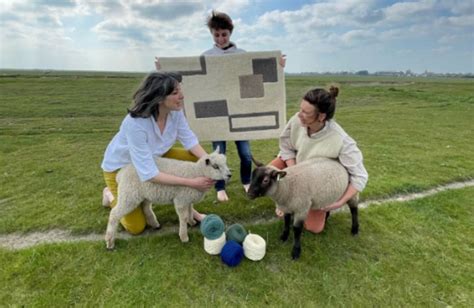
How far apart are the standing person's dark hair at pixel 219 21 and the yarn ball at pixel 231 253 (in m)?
4.21

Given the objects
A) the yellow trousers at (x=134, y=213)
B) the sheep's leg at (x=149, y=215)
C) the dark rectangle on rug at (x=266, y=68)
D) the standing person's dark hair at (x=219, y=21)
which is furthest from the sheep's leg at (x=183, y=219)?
the standing person's dark hair at (x=219, y=21)

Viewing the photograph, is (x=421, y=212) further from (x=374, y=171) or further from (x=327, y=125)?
(x=327, y=125)

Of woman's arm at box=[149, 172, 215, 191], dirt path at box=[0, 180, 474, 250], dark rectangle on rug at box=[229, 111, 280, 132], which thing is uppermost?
dark rectangle on rug at box=[229, 111, 280, 132]

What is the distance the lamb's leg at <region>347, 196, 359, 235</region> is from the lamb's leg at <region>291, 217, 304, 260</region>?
1.19 m

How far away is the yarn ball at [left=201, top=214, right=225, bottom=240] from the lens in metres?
4.73

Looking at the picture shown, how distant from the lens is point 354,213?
5516mm

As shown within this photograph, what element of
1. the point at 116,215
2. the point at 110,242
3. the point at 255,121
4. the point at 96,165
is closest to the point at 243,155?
the point at 255,121

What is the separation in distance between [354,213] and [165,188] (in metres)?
3.43

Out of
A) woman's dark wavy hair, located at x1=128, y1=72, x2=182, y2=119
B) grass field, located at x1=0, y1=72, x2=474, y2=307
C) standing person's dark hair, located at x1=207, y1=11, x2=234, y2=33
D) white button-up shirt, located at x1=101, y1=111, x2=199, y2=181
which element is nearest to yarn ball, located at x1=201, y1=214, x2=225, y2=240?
grass field, located at x1=0, y1=72, x2=474, y2=307

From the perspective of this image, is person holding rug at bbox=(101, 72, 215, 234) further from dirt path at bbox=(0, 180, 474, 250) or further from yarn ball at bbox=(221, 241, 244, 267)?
yarn ball at bbox=(221, 241, 244, 267)

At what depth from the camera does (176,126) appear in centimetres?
545

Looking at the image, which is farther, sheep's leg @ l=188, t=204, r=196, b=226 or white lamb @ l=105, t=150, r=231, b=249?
sheep's leg @ l=188, t=204, r=196, b=226

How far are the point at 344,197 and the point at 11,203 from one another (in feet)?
24.0

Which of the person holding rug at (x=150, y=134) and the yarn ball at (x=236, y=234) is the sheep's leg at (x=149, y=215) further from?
the yarn ball at (x=236, y=234)
